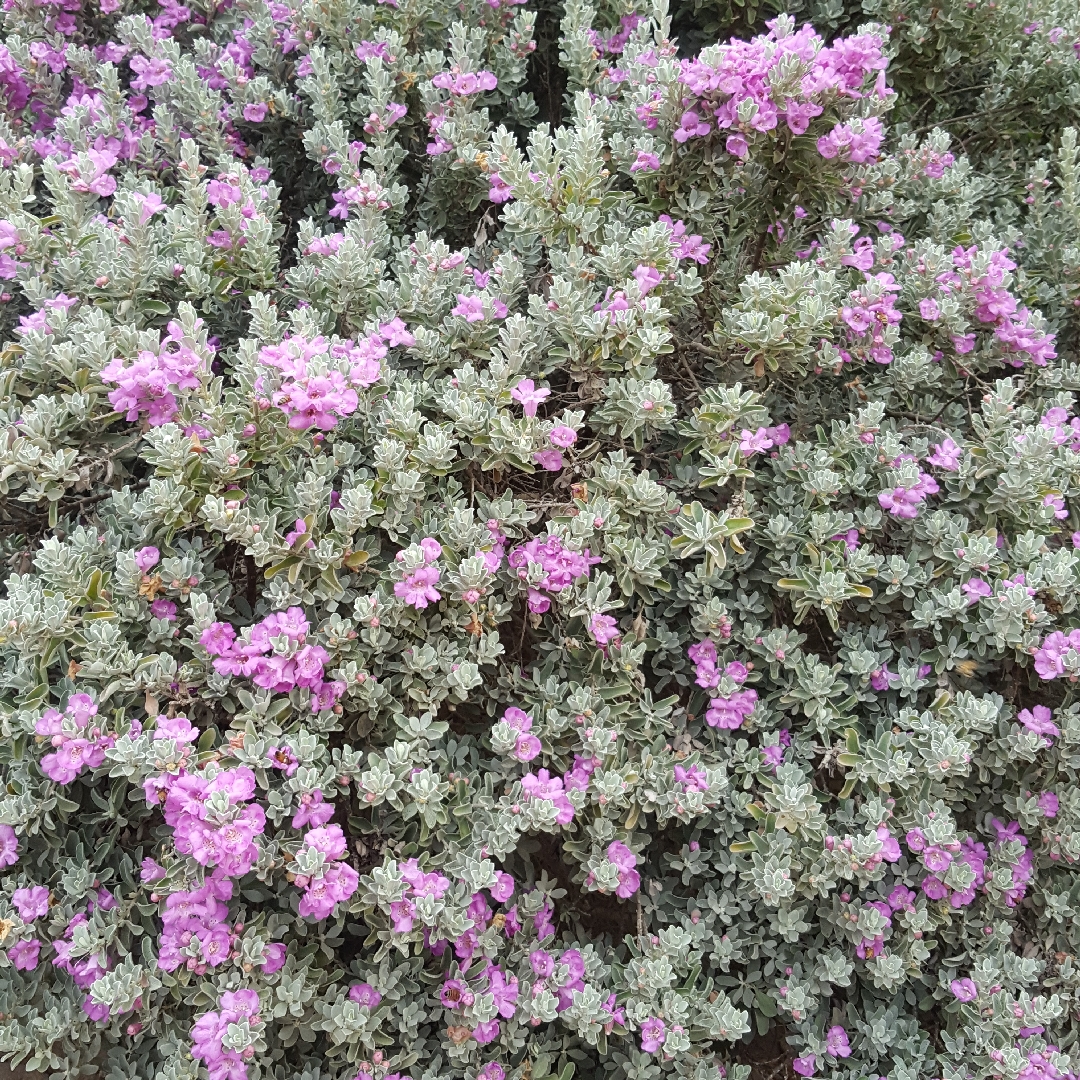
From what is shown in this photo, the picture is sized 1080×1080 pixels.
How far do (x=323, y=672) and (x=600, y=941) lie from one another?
0.95 meters

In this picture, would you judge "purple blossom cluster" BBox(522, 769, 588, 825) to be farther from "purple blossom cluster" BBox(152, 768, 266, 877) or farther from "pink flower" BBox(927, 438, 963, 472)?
"pink flower" BBox(927, 438, 963, 472)

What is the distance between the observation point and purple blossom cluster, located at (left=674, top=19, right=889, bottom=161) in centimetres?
211

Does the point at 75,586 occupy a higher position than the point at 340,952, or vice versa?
the point at 75,586

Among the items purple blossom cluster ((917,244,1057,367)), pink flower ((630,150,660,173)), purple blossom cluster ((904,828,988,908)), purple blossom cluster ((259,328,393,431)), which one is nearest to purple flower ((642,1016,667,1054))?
purple blossom cluster ((904,828,988,908))

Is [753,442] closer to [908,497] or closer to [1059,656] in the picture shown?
[908,497]

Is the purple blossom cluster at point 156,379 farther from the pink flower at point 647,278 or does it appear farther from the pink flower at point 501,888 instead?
the pink flower at point 501,888

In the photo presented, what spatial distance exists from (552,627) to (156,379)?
1.07 meters

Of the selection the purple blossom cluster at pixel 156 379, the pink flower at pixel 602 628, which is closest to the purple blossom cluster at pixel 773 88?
the pink flower at pixel 602 628

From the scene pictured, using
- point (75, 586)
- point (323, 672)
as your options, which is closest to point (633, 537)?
point (323, 672)

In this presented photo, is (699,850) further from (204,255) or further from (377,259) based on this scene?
(204,255)

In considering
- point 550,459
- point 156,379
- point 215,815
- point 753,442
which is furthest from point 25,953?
point 753,442

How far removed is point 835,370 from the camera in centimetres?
241

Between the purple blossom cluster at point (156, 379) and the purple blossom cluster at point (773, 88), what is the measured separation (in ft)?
4.43

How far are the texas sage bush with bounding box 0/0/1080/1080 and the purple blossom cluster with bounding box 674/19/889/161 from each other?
0.04ft
